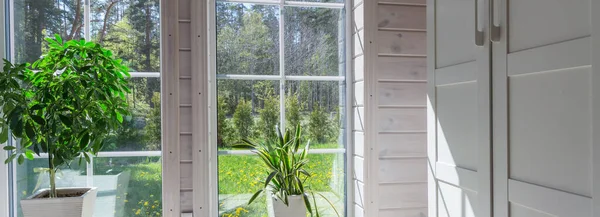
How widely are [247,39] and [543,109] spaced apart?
4.97 ft

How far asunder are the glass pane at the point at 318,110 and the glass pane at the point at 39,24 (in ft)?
3.88

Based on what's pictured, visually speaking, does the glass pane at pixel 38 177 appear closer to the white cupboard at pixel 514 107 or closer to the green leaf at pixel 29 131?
the green leaf at pixel 29 131

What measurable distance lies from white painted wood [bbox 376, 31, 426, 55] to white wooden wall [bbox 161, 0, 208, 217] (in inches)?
37.7

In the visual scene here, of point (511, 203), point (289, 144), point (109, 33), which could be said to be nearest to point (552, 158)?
point (511, 203)

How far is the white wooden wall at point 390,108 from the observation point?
2002 millimetres

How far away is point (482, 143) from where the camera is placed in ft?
3.70

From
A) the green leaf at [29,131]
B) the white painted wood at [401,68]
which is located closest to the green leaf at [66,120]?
the green leaf at [29,131]

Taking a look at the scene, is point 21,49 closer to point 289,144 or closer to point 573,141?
point 289,144

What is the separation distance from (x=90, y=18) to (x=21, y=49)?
1.20 feet

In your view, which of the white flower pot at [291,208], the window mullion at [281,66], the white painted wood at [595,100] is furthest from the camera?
the window mullion at [281,66]

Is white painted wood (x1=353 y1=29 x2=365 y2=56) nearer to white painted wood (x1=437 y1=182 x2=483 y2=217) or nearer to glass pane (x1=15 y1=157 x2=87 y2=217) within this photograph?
white painted wood (x1=437 y1=182 x2=483 y2=217)

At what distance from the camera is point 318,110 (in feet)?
7.05

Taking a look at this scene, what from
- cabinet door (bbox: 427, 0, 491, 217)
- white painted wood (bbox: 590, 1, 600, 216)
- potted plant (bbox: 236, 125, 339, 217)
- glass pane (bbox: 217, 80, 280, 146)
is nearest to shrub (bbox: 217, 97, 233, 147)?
glass pane (bbox: 217, 80, 280, 146)

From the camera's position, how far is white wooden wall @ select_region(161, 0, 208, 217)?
1.86m
